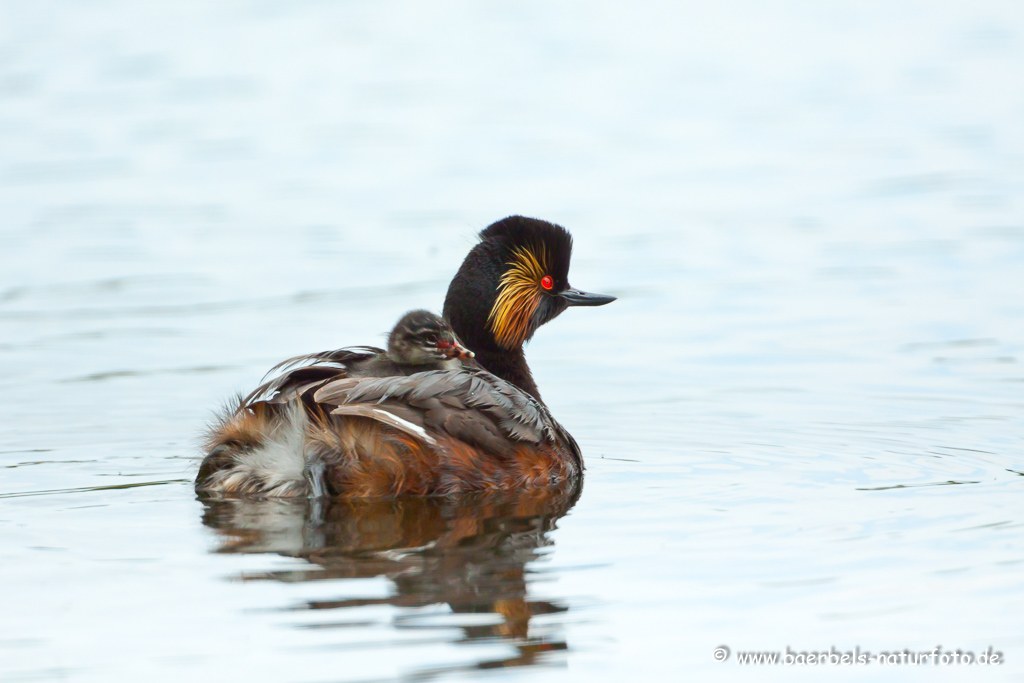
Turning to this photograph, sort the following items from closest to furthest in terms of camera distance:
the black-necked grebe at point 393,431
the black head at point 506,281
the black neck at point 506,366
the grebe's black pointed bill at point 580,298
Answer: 1. the black-necked grebe at point 393,431
2. the black head at point 506,281
3. the black neck at point 506,366
4. the grebe's black pointed bill at point 580,298

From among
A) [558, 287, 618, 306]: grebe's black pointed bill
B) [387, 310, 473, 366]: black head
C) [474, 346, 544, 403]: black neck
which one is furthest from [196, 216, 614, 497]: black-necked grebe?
[558, 287, 618, 306]: grebe's black pointed bill

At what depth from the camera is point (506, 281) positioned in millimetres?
7793

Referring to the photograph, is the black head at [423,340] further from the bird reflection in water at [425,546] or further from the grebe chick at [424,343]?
the bird reflection in water at [425,546]

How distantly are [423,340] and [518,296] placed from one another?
87 cm

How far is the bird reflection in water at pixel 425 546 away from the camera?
17.5ft

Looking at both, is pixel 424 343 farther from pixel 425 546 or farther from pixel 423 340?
pixel 425 546

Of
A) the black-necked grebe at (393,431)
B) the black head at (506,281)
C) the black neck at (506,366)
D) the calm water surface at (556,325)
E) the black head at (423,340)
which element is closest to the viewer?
the calm water surface at (556,325)

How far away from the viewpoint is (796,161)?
1688 cm

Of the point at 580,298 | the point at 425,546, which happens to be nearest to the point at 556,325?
the point at 580,298

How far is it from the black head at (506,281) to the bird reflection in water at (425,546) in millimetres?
1108

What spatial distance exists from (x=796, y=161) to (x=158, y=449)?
10403 millimetres

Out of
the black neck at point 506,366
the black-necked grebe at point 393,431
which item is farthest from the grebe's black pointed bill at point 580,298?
the black-necked grebe at point 393,431

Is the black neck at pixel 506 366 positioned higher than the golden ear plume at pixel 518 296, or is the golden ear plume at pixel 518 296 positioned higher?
the golden ear plume at pixel 518 296

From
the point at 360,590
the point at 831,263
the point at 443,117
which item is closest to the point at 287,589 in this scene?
the point at 360,590
